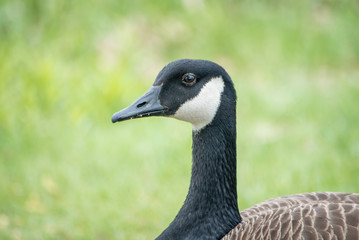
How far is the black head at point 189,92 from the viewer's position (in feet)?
10.2

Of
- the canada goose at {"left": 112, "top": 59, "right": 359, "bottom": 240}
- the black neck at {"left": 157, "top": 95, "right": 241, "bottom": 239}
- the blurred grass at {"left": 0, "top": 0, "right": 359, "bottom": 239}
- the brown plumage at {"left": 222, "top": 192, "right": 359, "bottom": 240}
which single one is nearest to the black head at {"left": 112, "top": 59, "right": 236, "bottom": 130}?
the canada goose at {"left": 112, "top": 59, "right": 359, "bottom": 240}

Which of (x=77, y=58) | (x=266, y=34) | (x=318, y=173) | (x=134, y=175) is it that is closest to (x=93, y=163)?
(x=134, y=175)

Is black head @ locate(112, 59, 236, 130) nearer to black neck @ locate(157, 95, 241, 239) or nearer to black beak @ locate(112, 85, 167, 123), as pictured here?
black beak @ locate(112, 85, 167, 123)

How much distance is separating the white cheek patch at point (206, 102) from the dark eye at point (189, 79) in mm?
79

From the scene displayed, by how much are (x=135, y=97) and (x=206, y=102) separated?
3495mm

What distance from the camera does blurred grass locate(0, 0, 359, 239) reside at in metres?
4.98

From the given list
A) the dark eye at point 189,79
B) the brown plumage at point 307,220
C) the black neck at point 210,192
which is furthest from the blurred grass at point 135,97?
the dark eye at point 189,79

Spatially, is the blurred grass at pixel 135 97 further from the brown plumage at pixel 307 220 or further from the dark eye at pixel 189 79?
the dark eye at pixel 189 79

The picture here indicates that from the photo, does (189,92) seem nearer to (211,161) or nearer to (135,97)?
(211,161)

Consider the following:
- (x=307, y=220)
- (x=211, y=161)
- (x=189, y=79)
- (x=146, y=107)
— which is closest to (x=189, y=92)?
(x=189, y=79)

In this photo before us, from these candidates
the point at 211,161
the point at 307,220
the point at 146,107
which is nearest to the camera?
the point at 307,220

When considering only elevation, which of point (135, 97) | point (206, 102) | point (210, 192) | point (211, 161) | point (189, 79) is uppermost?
point (135, 97)

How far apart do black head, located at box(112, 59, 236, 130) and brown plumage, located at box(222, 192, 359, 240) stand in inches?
27.9

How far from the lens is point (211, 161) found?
3.25 meters
